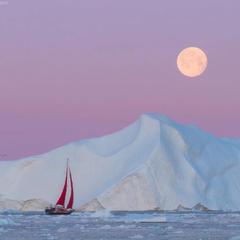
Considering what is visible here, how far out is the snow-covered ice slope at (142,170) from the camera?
222ft

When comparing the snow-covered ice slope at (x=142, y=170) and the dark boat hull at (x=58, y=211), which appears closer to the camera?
the dark boat hull at (x=58, y=211)

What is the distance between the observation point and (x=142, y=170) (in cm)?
6744

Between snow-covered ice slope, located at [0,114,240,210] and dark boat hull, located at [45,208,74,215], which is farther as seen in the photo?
snow-covered ice slope, located at [0,114,240,210]

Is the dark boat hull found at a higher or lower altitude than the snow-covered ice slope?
lower

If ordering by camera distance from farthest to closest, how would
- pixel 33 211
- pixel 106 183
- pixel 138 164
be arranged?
pixel 33 211
pixel 106 183
pixel 138 164

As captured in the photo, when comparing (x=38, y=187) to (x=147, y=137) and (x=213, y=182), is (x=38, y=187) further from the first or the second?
(x=213, y=182)

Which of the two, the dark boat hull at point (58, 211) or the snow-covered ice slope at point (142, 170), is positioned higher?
the snow-covered ice slope at point (142, 170)

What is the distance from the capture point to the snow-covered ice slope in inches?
2670

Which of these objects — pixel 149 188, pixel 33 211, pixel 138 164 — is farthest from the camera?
pixel 33 211

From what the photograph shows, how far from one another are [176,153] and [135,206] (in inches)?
359

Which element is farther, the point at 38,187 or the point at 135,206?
the point at 38,187

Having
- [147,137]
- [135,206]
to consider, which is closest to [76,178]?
[147,137]

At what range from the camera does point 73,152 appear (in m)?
77.9

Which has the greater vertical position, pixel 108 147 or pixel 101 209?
pixel 108 147
